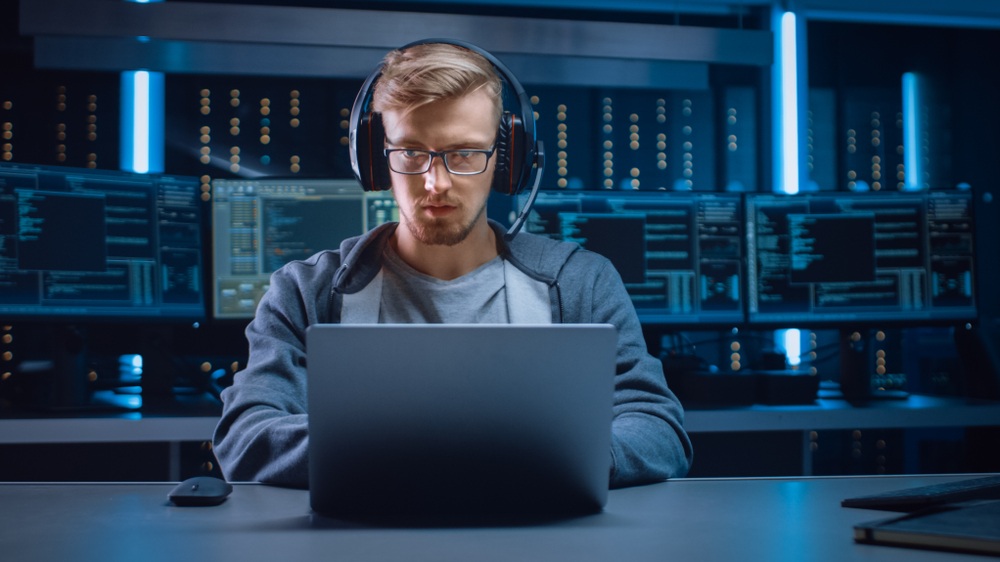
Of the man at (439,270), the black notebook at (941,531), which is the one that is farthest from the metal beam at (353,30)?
the black notebook at (941,531)

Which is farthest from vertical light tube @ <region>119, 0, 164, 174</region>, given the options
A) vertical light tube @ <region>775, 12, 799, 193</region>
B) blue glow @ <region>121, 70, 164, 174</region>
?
vertical light tube @ <region>775, 12, 799, 193</region>

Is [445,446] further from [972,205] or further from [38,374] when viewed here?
[972,205]

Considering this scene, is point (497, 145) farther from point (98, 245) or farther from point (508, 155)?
point (98, 245)

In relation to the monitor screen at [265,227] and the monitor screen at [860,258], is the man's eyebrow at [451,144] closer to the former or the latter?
the monitor screen at [265,227]

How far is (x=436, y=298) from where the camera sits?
1.30 metres

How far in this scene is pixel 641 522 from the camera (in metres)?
0.70

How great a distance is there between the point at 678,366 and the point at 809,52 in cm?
110

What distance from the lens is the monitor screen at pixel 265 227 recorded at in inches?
82.7

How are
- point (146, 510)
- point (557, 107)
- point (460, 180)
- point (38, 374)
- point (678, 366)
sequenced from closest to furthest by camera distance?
point (146, 510)
point (460, 180)
point (38, 374)
point (678, 366)
point (557, 107)

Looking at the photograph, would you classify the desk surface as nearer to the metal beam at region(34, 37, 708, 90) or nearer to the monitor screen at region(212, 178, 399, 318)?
the monitor screen at region(212, 178, 399, 318)

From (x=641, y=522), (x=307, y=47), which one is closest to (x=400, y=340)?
(x=641, y=522)

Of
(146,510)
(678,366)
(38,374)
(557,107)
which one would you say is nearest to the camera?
(146,510)

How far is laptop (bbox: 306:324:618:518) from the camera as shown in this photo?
65 cm

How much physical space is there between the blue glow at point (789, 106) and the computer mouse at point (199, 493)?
2.01 meters
